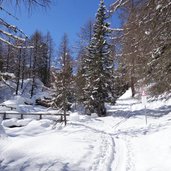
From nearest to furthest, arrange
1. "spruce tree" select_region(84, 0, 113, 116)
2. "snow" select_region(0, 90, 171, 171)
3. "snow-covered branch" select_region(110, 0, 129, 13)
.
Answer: "snow-covered branch" select_region(110, 0, 129, 13)
"snow" select_region(0, 90, 171, 171)
"spruce tree" select_region(84, 0, 113, 116)

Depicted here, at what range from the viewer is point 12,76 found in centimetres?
659

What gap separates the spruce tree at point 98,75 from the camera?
29.7 meters

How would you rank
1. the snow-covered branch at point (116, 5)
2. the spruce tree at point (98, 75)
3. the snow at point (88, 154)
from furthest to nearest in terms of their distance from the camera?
the spruce tree at point (98, 75) → the snow at point (88, 154) → the snow-covered branch at point (116, 5)

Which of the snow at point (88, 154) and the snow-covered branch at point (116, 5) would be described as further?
the snow at point (88, 154)

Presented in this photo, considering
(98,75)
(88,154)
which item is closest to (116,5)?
(88,154)

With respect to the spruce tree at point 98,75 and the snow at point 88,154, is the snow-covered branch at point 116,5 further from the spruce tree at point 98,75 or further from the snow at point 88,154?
the spruce tree at point 98,75

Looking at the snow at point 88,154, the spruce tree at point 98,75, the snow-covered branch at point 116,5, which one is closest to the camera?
the snow-covered branch at point 116,5

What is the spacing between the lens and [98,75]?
2988 centimetres

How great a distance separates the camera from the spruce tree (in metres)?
29.7

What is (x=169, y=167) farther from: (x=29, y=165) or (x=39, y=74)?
(x=39, y=74)

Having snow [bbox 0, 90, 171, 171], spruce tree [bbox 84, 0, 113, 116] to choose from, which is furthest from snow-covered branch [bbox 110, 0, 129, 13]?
spruce tree [bbox 84, 0, 113, 116]

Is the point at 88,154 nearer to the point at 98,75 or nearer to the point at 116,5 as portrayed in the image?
the point at 116,5

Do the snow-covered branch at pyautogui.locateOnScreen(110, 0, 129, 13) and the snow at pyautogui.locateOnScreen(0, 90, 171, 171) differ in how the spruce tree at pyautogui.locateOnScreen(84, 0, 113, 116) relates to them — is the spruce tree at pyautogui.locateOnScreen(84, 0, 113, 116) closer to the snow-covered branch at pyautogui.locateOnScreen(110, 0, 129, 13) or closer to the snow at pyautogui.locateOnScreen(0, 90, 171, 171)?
the snow at pyautogui.locateOnScreen(0, 90, 171, 171)

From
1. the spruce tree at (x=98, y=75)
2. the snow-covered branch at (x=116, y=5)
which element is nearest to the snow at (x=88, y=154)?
the snow-covered branch at (x=116, y=5)
